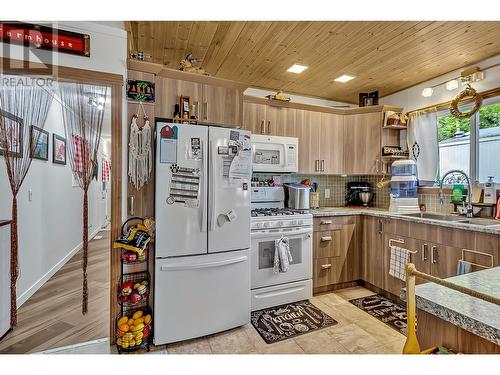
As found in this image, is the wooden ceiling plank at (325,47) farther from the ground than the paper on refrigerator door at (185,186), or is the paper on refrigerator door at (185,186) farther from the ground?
the wooden ceiling plank at (325,47)

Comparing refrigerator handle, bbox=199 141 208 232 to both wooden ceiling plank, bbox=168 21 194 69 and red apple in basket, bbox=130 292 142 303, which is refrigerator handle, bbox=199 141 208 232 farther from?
wooden ceiling plank, bbox=168 21 194 69

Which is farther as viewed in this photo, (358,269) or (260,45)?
(358,269)

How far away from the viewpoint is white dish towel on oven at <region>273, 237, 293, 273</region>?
8.37 feet

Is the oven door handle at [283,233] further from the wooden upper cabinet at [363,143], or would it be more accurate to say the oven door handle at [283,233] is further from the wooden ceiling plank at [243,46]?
the wooden ceiling plank at [243,46]

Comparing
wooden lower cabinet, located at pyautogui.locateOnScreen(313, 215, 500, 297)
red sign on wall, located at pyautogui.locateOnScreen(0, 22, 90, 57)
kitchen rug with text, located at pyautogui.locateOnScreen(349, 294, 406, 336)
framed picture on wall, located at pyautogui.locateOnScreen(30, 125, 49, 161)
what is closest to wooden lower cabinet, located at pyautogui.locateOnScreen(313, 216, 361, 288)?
wooden lower cabinet, located at pyautogui.locateOnScreen(313, 215, 500, 297)

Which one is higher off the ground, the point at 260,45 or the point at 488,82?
the point at 260,45

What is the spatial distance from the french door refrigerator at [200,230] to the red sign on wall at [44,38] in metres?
0.75

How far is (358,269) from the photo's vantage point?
10.3ft

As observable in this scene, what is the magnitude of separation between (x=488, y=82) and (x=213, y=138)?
288 centimetres

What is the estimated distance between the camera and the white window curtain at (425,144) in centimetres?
317

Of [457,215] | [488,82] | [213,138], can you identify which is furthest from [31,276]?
[488,82]

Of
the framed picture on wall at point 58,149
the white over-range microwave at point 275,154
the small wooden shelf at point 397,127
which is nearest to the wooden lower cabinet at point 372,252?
the white over-range microwave at point 275,154

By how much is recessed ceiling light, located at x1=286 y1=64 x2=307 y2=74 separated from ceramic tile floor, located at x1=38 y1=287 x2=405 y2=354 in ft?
8.67
